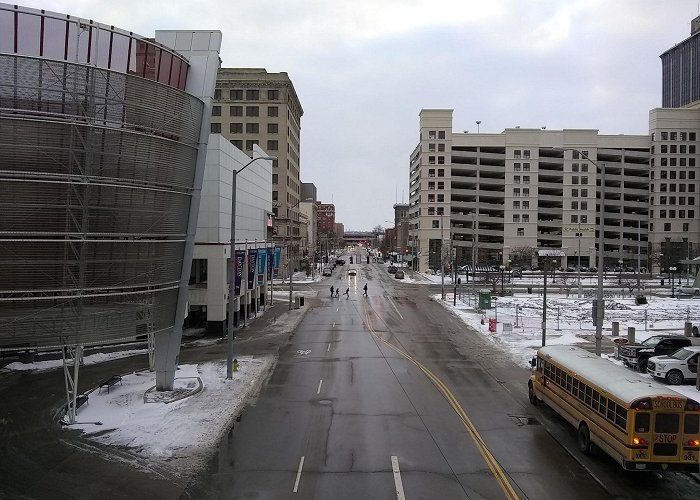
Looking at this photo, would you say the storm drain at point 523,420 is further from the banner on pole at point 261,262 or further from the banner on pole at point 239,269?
the banner on pole at point 261,262

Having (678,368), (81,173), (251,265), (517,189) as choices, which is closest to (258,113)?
(517,189)

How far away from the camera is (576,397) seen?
14172 millimetres

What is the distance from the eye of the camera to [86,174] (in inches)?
580

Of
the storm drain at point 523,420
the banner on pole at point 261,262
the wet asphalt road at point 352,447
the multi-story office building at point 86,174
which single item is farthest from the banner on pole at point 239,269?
the storm drain at point 523,420

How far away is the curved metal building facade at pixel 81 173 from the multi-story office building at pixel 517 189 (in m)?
86.9

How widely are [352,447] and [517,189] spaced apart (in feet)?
321

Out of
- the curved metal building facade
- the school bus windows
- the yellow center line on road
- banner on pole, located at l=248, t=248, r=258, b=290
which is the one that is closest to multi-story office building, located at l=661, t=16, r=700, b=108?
banner on pole, located at l=248, t=248, r=258, b=290

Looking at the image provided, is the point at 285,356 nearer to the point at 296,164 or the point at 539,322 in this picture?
the point at 539,322

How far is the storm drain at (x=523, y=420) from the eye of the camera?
15861mm

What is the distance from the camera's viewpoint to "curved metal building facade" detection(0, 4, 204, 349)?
45.1 ft

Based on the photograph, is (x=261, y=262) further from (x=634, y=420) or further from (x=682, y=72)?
(x=682, y=72)

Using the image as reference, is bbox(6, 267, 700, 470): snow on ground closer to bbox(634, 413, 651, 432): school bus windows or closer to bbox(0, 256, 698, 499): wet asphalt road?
bbox(0, 256, 698, 499): wet asphalt road

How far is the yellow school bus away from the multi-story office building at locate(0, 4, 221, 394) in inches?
517

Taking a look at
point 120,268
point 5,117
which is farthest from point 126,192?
point 5,117
